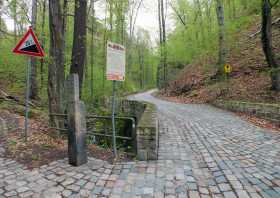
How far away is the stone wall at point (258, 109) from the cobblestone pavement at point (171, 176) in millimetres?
2804

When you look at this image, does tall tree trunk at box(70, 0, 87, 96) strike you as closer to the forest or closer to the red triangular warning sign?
the forest

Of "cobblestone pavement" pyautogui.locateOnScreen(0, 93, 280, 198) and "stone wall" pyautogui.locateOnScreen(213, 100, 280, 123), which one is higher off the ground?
"stone wall" pyautogui.locateOnScreen(213, 100, 280, 123)

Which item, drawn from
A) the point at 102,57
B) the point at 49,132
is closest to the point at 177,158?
the point at 49,132

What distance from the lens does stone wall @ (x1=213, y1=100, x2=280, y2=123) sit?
680 cm

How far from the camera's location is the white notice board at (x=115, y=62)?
3537mm

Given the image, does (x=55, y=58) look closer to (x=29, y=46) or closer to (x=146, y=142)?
(x=29, y=46)

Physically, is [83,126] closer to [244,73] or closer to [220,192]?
[220,192]

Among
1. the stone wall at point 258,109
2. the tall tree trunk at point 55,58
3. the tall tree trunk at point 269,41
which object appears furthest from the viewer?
the tall tree trunk at point 269,41

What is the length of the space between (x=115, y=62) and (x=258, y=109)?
269 inches

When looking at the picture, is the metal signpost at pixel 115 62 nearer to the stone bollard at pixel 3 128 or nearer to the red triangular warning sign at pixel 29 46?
the red triangular warning sign at pixel 29 46

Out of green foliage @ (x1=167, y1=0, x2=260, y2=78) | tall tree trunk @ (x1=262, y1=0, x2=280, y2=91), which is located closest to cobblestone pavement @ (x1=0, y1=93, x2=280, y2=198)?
tall tree trunk @ (x1=262, y1=0, x2=280, y2=91)

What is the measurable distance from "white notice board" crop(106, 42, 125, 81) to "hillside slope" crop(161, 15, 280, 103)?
7.30 meters

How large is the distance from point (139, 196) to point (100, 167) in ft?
3.83

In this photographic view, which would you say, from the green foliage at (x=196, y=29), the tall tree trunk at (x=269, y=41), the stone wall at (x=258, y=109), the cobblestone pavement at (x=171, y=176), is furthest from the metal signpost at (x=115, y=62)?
the green foliage at (x=196, y=29)
